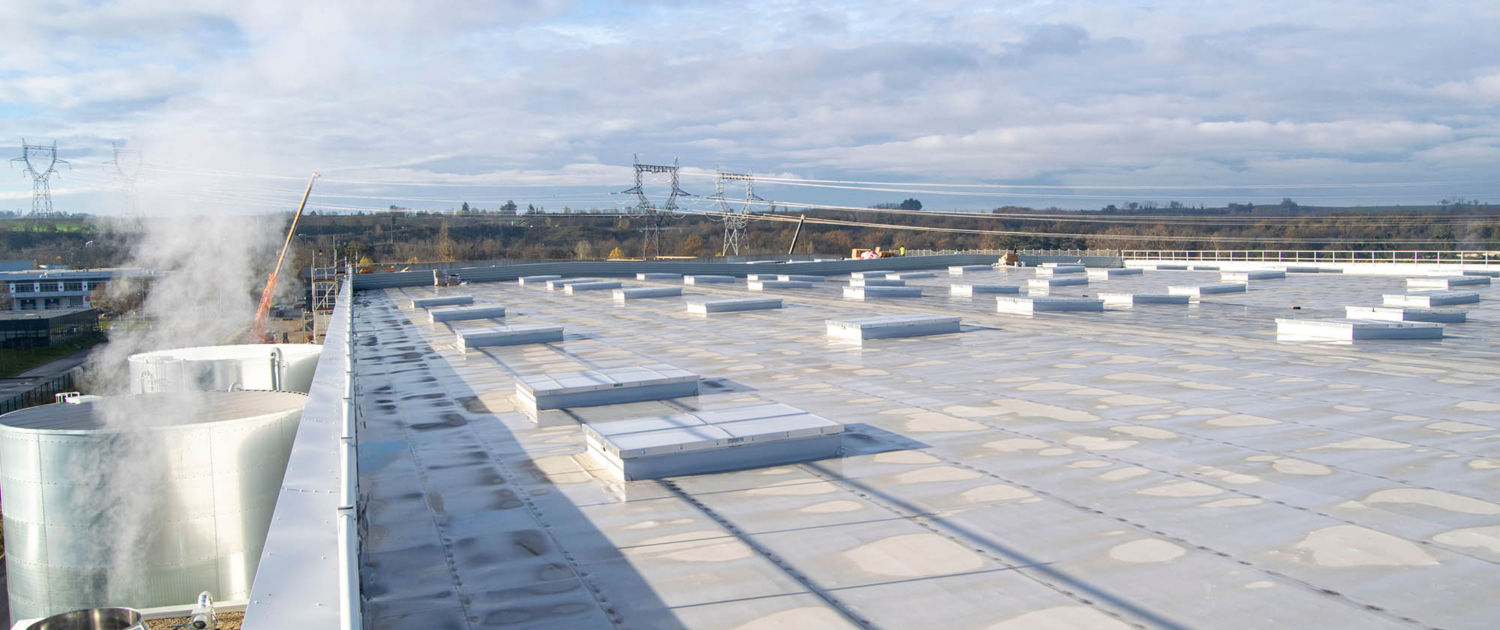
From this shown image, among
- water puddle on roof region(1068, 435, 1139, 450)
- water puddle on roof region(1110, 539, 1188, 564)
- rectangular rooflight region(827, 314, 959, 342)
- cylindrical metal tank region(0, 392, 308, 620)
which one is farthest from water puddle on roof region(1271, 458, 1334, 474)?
cylindrical metal tank region(0, 392, 308, 620)

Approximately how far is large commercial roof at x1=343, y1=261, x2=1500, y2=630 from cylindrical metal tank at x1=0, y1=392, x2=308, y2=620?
2.53m

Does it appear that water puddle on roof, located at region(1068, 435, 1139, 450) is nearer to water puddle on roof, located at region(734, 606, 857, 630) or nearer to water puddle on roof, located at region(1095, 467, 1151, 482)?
water puddle on roof, located at region(1095, 467, 1151, 482)

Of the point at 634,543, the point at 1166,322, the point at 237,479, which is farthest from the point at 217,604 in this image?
the point at 1166,322

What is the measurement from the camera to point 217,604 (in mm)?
16391

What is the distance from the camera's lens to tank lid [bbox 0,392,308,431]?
19.1 m

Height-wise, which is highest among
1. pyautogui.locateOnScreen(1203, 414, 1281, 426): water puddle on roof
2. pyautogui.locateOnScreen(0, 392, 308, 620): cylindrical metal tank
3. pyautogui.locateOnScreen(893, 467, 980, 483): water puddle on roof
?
pyautogui.locateOnScreen(1203, 414, 1281, 426): water puddle on roof

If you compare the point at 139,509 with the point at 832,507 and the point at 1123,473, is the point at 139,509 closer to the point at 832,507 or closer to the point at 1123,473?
the point at 832,507

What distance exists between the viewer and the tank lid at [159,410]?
19.1 metres

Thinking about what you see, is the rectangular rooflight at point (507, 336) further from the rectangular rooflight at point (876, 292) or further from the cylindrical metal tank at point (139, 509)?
the rectangular rooflight at point (876, 292)

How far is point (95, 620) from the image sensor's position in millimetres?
15570

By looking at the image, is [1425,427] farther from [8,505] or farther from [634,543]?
[8,505]

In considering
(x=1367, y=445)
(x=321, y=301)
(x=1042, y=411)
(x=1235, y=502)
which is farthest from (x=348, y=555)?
(x=321, y=301)

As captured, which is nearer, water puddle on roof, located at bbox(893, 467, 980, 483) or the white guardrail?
the white guardrail

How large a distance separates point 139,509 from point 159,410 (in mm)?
7421
